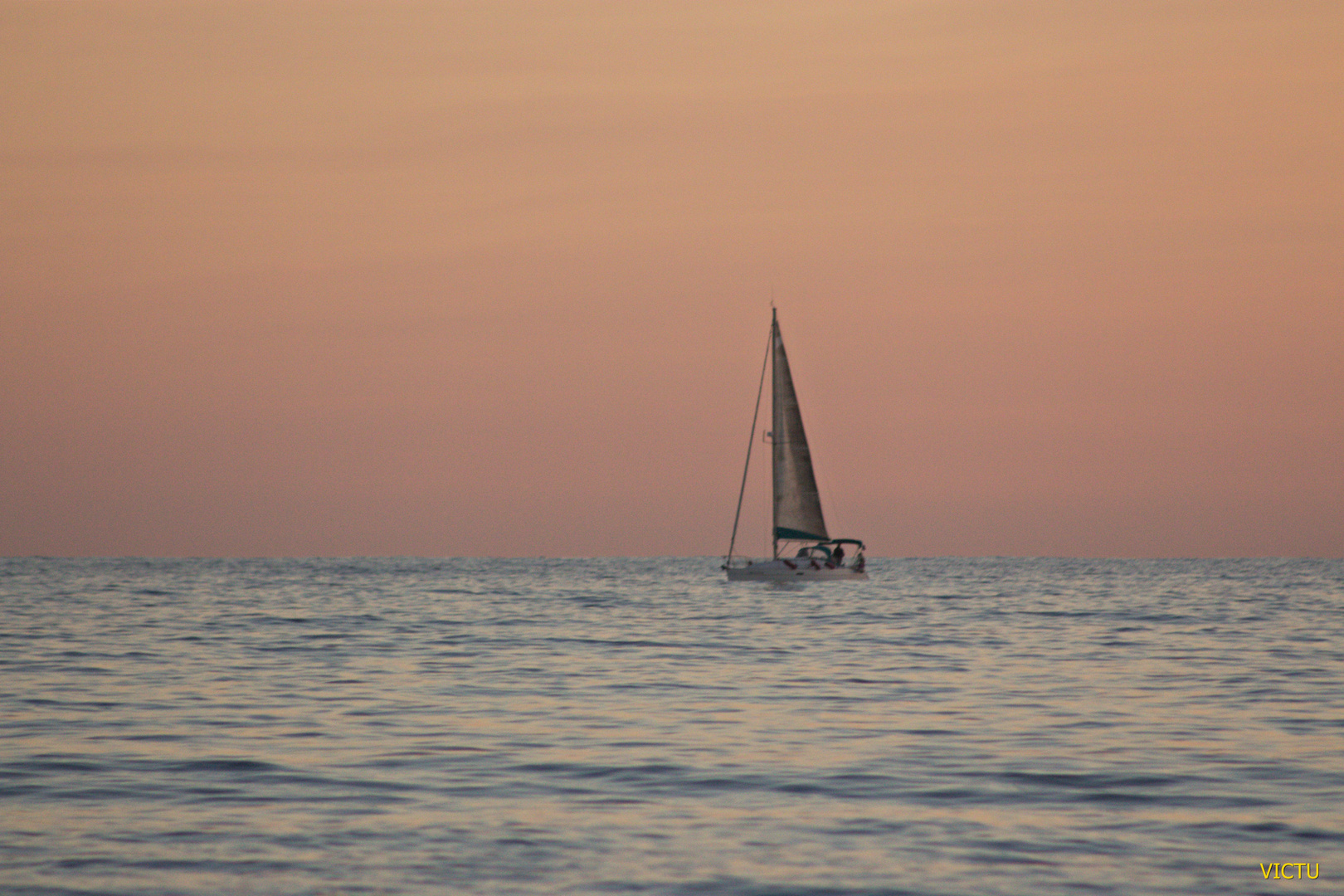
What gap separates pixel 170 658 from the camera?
37.7 m

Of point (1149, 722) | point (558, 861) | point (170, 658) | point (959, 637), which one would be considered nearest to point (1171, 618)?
point (959, 637)

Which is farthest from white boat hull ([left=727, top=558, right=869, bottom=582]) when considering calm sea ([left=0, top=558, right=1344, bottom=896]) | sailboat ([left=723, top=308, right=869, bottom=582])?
calm sea ([left=0, top=558, right=1344, bottom=896])

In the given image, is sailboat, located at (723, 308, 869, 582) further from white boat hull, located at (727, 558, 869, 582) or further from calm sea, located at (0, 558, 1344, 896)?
calm sea, located at (0, 558, 1344, 896)

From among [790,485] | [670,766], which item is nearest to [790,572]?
[790,485]

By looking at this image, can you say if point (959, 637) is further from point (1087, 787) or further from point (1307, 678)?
point (1087, 787)

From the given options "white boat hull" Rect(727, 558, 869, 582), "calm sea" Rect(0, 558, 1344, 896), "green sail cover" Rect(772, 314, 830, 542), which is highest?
"green sail cover" Rect(772, 314, 830, 542)

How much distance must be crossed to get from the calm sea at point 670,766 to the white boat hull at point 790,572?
38107 mm

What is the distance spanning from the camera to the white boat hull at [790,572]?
8356 cm

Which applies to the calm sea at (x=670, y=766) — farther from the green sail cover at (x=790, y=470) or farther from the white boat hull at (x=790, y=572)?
the green sail cover at (x=790, y=470)

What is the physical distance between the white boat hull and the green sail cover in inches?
63.9

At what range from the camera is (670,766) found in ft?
65.9

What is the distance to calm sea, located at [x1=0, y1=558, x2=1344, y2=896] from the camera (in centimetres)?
1411

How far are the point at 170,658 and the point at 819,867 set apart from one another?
1100 inches

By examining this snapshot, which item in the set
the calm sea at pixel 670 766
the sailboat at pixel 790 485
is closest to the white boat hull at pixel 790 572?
the sailboat at pixel 790 485
